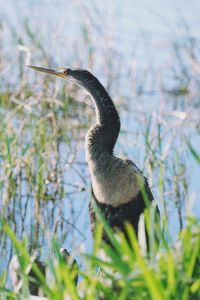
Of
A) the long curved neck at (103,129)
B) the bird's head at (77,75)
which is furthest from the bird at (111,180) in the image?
the bird's head at (77,75)

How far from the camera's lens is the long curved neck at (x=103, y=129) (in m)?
4.51

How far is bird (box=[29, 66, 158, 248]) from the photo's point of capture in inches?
168

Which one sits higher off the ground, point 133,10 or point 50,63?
point 133,10

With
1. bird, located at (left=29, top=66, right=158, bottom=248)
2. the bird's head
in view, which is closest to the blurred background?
bird, located at (left=29, top=66, right=158, bottom=248)

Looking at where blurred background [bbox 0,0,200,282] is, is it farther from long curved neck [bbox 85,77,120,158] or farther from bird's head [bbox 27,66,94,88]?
bird's head [bbox 27,66,94,88]

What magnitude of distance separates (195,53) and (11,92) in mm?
2313

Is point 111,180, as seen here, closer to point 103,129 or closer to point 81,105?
point 103,129

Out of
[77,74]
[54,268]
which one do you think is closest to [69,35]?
[77,74]

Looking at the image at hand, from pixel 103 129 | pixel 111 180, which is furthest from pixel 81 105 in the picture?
pixel 111 180

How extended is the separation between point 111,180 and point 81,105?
3857 millimetres

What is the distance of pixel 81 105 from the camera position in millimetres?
8125

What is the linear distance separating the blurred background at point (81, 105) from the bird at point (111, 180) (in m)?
0.22

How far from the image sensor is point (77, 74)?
4926mm

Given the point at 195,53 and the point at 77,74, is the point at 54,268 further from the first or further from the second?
the point at 195,53
